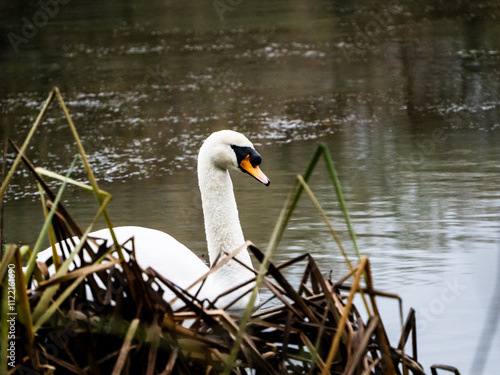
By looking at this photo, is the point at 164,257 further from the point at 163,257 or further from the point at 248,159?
the point at 248,159

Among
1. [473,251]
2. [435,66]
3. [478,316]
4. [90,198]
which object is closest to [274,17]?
[435,66]

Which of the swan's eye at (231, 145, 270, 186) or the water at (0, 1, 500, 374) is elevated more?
the swan's eye at (231, 145, 270, 186)

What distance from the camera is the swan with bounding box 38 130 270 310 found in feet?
14.6

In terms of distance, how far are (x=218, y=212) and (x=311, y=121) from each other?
17.6ft

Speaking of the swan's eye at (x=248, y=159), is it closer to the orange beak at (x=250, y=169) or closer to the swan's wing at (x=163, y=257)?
the orange beak at (x=250, y=169)

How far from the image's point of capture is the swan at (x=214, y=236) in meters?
4.44

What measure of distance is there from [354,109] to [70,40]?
809 cm

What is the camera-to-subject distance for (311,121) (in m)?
9.99

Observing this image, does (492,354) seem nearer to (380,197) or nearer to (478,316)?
(478,316)

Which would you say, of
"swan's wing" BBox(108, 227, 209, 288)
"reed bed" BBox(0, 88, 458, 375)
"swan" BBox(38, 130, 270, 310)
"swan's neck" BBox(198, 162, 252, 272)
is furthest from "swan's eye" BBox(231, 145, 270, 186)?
"reed bed" BBox(0, 88, 458, 375)

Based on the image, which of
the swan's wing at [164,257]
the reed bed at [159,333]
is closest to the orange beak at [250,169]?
the swan's wing at [164,257]

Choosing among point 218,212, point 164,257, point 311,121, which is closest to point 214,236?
point 218,212

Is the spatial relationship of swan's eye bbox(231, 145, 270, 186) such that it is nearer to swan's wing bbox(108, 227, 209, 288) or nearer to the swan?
the swan

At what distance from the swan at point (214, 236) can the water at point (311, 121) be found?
0.89m
